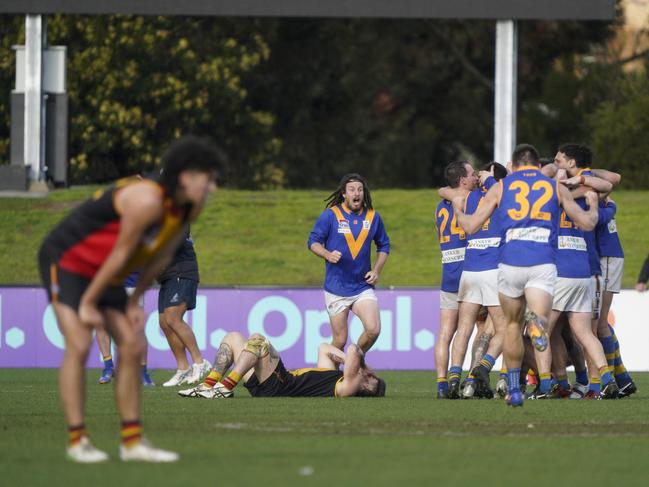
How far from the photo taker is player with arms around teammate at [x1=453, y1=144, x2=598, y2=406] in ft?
37.3

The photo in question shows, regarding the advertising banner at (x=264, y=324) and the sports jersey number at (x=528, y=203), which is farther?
the advertising banner at (x=264, y=324)

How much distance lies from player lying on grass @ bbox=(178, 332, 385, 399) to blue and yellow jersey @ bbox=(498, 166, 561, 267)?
214 cm

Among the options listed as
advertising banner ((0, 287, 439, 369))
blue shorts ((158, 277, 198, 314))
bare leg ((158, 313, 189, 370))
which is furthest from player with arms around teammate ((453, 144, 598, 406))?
advertising banner ((0, 287, 439, 369))

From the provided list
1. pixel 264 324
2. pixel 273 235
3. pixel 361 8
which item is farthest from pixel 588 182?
pixel 273 235

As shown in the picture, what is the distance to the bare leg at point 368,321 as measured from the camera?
46.3 ft

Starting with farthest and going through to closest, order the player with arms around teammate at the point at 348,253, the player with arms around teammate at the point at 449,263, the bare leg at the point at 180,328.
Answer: the bare leg at the point at 180,328, the player with arms around teammate at the point at 348,253, the player with arms around teammate at the point at 449,263

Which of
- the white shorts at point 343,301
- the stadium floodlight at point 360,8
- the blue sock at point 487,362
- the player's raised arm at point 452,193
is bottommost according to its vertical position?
the blue sock at point 487,362

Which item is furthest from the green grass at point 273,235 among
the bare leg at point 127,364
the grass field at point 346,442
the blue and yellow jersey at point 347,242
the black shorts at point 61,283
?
the black shorts at point 61,283

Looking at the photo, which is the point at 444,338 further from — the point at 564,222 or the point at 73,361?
the point at 73,361

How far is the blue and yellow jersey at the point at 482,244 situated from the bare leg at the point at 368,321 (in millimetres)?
1277

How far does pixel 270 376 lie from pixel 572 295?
2766 millimetres

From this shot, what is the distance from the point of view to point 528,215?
37.8 ft

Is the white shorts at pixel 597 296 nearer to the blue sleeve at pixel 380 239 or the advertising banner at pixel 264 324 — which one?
the blue sleeve at pixel 380 239

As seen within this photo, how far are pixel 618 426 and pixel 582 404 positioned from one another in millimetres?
2138
